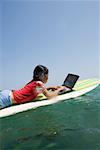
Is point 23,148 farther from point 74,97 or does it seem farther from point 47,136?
point 74,97

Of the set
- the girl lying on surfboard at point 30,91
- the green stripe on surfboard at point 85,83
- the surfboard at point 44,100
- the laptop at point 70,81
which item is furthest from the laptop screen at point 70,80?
the girl lying on surfboard at point 30,91

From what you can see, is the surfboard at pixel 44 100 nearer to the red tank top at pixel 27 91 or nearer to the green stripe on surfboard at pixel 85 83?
the green stripe on surfboard at pixel 85 83

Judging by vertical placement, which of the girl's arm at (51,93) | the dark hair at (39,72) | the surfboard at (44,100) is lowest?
the surfboard at (44,100)

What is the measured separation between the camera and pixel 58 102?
27.5 feet

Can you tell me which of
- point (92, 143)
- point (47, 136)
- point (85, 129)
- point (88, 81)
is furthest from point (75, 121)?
point (88, 81)

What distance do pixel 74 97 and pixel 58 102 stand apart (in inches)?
36.6

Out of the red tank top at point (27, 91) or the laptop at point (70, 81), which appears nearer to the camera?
the red tank top at point (27, 91)

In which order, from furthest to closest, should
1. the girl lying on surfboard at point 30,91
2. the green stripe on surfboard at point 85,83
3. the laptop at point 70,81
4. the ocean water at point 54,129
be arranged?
the green stripe on surfboard at point 85,83 → the laptop at point 70,81 → the girl lying on surfboard at point 30,91 → the ocean water at point 54,129

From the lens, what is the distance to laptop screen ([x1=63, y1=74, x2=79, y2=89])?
940 centimetres

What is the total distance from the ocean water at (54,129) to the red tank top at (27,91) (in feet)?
1.77

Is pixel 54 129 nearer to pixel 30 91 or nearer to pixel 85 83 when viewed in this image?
pixel 30 91

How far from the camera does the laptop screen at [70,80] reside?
9397 mm

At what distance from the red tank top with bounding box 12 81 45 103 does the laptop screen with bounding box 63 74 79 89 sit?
Answer: 7.06 ft

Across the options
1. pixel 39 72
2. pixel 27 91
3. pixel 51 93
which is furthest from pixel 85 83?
pixel 27 91
